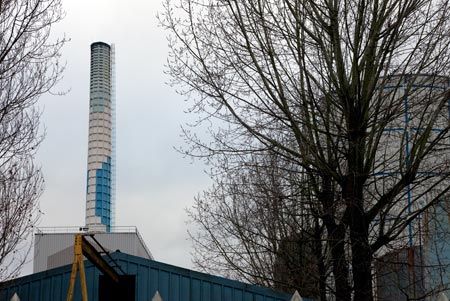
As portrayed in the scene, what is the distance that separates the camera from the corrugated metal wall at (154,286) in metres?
13.3

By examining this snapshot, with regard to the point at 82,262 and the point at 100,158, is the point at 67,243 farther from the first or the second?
the point at 82,262

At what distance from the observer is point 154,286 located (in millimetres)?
13359

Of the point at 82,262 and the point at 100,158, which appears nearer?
the point at 82,262

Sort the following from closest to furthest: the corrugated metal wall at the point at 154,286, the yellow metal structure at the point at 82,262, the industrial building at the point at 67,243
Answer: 1. the yellow metal structure at the point at 82,262
2. the corrugated metal wall at the point at 154,286
3. the industrial building at the point at 67,243

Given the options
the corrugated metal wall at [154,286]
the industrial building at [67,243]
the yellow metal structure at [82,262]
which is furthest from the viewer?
the industrial building at [67,243]

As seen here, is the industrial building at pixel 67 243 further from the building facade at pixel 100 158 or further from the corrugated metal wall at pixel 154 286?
the corrugated metal wall at pixel 154 286

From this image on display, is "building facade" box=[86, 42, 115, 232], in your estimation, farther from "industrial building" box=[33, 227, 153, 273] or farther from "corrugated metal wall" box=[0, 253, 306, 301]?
"corrugated metal wall" box=[0, 253, 306, 301]

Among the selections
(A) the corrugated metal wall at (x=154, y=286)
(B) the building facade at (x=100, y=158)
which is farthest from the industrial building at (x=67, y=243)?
(A) the corrugated metal wall at (x=154, y=286)

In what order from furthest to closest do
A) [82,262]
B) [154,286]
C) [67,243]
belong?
[67,243] → [154,286] → [82,262]

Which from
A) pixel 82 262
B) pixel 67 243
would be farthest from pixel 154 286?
pixel 67 243

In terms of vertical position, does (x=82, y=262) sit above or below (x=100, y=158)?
below

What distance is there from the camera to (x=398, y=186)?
10281 mm

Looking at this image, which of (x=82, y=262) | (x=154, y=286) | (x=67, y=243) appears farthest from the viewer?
(x=67, y=243)

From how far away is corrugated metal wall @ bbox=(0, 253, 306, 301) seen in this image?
43.7ft
